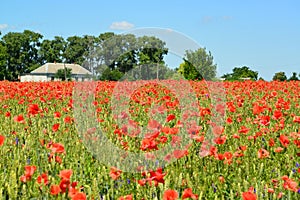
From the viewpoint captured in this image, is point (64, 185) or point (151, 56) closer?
point (64, 185)

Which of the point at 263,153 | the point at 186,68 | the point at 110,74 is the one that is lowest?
the point at 263,153

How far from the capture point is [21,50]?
83.9 m

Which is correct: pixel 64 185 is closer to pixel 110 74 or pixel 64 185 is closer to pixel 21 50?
pixel 110 74

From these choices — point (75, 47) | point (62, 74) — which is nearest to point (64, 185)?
point (62, 74)

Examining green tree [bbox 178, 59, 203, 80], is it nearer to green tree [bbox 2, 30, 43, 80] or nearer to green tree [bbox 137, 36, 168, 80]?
green tree [bbox 137, 36, 168, 80]

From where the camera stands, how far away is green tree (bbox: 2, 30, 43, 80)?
8193 centimetres

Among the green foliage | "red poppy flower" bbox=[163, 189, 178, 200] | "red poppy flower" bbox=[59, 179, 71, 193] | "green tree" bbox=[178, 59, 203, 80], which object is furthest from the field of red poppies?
the green foliage

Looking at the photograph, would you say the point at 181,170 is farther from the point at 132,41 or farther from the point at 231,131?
the point at 132,41

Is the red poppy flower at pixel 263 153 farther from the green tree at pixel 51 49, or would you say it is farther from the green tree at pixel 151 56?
the green tree at pixel 51 49

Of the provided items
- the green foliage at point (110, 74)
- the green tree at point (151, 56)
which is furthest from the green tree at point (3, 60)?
the green tree at point (151, 56)

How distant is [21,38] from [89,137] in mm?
82696

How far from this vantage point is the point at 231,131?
5.19m

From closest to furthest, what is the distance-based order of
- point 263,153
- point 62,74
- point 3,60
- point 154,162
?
point 263,153
point 154,162
point 62,74
point 3,60

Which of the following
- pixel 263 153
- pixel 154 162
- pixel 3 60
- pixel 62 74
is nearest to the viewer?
pixel 263 153
